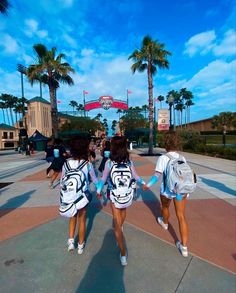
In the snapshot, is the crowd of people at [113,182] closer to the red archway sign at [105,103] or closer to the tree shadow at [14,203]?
the tree shadow at [14,203]

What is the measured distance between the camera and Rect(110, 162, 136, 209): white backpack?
2.91 metres

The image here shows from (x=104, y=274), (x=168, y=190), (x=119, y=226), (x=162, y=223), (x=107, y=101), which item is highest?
(x=107, y=101)

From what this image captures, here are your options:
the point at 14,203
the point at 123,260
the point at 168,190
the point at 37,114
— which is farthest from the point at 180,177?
the point at 37,114

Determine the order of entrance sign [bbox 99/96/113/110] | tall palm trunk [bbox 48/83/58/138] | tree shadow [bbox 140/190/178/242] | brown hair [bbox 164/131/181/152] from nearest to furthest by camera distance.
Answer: brown hair [bbox 164/131/181/152] → tree shadow [bbox 140/190/178/242] → tall palm trunk [bbox 48/83/58/138] → entrance sign [bbox 99/96/113/110]

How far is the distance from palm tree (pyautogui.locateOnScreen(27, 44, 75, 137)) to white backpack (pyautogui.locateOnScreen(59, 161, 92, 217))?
1429 cm

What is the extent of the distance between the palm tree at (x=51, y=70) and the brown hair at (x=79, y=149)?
1410 cm

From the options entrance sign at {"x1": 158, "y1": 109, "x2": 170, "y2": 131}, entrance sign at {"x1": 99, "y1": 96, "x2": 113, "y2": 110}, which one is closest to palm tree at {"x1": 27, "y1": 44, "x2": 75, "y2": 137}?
entrance sign at {"x1": 99, "y1": 96, "x2": 113, "y2": 110}

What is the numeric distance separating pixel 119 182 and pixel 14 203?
3.96 meters

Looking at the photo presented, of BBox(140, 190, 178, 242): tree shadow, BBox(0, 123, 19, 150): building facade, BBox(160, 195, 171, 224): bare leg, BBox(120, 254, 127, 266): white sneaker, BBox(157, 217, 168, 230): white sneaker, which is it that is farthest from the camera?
BBox(0, 123, 19, 150): building facade

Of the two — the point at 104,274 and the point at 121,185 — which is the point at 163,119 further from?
the point at 104,274

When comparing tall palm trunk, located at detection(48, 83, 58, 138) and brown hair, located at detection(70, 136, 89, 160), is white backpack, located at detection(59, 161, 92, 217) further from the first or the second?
tall palm trunk, located at detection(48, 83, 58, 138)

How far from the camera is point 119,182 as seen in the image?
291 cm

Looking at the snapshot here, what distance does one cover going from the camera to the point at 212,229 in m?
3.90

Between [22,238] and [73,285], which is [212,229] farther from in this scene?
[22,238]
